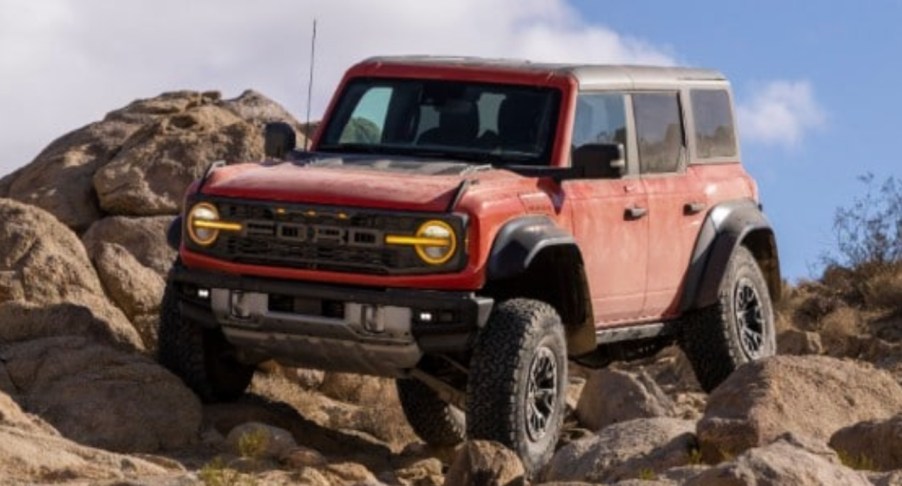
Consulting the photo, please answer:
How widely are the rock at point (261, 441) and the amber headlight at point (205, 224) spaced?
0.98 meters

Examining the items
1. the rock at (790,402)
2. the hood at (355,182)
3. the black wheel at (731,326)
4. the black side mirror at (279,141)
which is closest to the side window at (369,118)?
the black side mirror at (279,141)

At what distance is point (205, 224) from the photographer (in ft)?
38.0

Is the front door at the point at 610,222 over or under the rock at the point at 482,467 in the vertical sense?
over

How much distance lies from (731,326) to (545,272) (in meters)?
2.36

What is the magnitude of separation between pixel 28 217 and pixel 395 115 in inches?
101

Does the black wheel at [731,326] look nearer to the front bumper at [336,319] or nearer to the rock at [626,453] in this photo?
the front bumper at [336,319]

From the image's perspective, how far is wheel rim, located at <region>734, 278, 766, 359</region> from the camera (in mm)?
14266

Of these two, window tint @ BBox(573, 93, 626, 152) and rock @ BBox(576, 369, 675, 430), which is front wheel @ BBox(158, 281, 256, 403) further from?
rock @ BBox(576, 369, 675, 430)

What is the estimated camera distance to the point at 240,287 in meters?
11.4

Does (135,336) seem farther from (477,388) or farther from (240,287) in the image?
(477,388)

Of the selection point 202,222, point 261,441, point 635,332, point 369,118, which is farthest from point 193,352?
point 635,332

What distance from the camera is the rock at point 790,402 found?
1014cm

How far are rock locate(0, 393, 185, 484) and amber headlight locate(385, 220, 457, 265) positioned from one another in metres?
1.57

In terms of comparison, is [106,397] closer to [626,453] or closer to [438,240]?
[438,240]
